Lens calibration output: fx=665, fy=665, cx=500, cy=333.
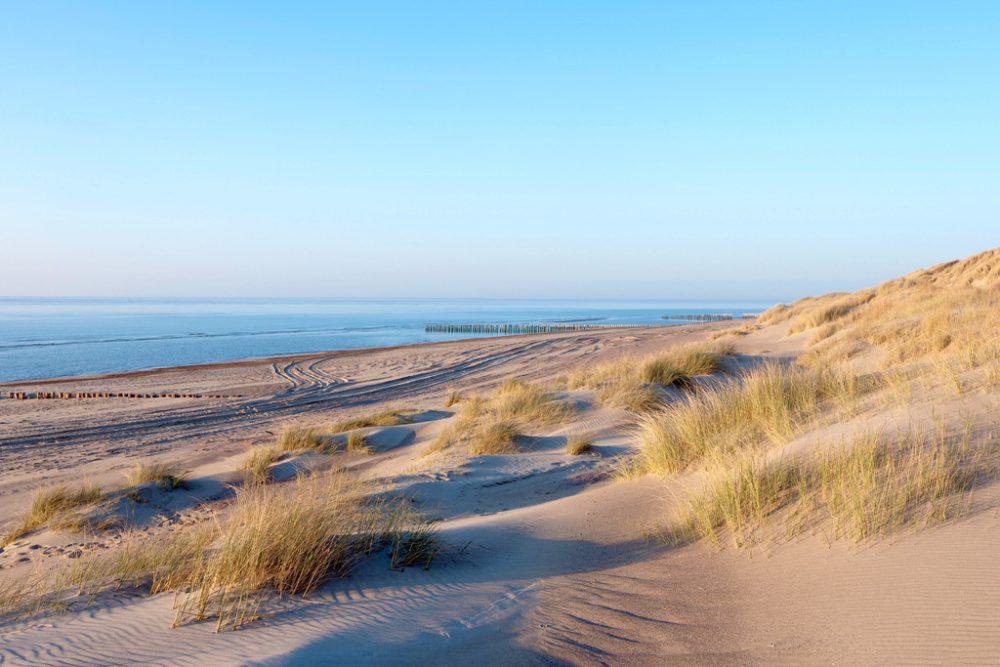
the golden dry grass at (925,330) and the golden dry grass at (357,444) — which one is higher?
the golden dry grass at (925,330)

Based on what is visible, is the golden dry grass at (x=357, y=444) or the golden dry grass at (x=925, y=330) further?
the golden dry grass at (x=357, y=444)

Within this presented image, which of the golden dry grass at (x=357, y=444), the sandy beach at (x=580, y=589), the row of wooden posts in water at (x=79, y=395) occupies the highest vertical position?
the sandy beach at (x=580, y=589)

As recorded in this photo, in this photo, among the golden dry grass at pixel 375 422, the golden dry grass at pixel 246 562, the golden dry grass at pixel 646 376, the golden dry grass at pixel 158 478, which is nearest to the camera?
the golden dry grass at pixel 246 562

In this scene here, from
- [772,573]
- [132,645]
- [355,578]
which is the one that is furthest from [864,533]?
[132,645]

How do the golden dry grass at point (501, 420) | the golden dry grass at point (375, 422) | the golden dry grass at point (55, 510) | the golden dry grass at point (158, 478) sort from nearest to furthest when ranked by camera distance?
the golden dry grass at point (55, 510) < the golden dry grass at point (158, 478) < the golden dry grass at point (501, 420) < the golden dry grass at point (375, 422)

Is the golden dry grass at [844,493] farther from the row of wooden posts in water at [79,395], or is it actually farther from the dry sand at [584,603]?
the row of wooden posts in water at [79,395]

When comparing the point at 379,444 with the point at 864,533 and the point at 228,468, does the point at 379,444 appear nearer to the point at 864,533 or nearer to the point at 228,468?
the point at 228,468

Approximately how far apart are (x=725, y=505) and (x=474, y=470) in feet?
14.2

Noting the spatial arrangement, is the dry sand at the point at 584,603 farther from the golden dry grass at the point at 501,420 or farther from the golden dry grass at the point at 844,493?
the golden dry grass at the point at 501,420

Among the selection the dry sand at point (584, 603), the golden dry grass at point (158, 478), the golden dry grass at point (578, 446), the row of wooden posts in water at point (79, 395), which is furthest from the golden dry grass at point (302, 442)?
the row of wooden posts in water at point (79, 395)

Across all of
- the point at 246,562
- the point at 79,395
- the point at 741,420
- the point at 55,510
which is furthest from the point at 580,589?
the point at 79,395

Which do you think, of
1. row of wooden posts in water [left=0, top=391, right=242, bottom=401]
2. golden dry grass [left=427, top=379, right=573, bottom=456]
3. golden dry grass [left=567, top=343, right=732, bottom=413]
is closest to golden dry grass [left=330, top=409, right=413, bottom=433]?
golden dry grass [left=427, top=379, right=573, bottom=456]

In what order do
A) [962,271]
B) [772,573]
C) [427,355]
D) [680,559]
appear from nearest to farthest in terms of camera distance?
[772,573]
[680,559]
[962,271]
[427,355]

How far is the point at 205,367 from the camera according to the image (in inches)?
1143
